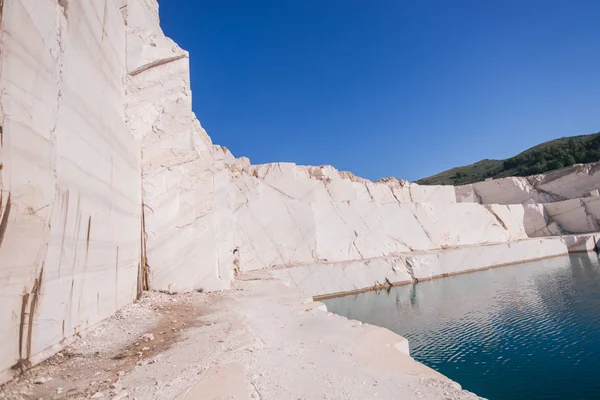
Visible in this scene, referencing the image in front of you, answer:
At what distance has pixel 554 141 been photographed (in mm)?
38688

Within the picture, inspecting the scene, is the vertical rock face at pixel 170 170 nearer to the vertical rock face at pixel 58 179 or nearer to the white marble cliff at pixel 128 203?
the white marble cliff at pixel 128 203

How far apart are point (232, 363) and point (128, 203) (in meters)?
3.07

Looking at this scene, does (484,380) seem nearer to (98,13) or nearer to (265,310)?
(265,310)

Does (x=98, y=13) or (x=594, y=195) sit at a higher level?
(x=98, y=13)

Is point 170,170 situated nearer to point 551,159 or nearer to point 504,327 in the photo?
point 504,327

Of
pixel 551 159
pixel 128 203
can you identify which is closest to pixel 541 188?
pixel 551 159

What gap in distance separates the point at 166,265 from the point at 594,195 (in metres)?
22.3

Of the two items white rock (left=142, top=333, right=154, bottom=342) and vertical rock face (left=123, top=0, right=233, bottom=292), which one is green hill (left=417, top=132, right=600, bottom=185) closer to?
vertical rock face (left=123, top=0, right=233, bottom=292)

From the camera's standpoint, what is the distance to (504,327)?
584cm

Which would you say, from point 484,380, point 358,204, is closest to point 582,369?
point 484,380

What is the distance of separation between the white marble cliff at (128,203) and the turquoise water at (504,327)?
2.02 m

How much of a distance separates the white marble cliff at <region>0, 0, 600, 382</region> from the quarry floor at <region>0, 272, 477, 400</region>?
28 centimetres

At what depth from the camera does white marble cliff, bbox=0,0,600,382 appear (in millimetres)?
2287

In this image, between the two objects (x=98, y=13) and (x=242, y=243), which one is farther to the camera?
(x=242, y=243)
